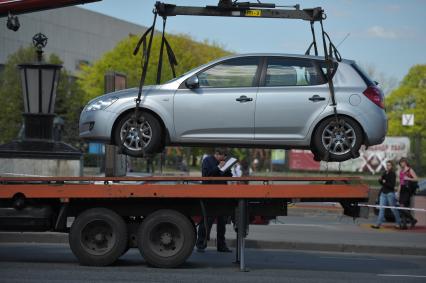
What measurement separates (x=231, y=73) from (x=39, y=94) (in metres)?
9.11

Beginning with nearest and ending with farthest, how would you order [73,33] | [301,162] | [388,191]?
[388,191] → [301,162] → [73,33]

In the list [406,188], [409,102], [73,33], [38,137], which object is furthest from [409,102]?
[38,137]

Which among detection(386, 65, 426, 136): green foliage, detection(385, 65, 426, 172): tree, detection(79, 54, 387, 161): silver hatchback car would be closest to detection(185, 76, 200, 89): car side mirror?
detection(79, 54, 387, 161): silver hatchback car

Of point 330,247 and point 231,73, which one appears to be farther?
point 330,247

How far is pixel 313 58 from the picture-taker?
1171cm

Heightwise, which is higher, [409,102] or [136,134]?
[409,102]

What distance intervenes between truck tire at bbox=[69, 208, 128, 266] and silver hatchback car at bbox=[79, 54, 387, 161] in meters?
0.96

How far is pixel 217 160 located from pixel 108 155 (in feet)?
6.10

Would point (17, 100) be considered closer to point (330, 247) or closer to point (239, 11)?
point (330, 247)

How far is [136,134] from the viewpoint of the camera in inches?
458

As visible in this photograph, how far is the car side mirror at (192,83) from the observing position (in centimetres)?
1153

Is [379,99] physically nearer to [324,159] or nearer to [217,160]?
[324,159]

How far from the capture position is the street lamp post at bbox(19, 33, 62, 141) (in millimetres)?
19578

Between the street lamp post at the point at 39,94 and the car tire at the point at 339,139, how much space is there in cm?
970
